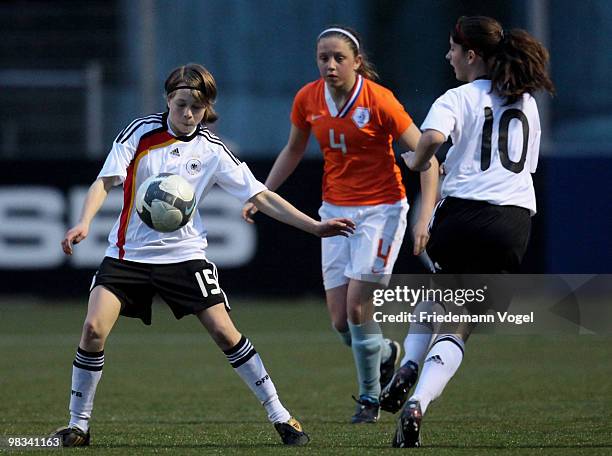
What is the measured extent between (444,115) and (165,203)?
1.35 meters

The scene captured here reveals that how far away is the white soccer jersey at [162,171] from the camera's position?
6.03 meters

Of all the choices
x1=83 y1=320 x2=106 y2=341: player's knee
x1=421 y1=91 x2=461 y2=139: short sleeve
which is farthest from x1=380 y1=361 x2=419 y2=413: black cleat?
x1=83 y1=320 x2=106 y2=341: player's knee

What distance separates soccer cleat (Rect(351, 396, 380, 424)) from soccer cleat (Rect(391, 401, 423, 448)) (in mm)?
1623

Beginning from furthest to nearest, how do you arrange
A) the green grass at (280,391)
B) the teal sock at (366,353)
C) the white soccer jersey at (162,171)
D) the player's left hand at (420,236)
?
the teal sock at (366,353) → the player's left hand at (420,236) → the green grass at (280,391) → the white soccer jersey at (162,171)

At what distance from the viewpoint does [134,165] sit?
20.0 ft

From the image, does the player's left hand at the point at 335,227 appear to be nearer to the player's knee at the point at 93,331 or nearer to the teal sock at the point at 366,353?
the player's knee at the point at 93,331

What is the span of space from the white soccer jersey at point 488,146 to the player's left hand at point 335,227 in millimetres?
486

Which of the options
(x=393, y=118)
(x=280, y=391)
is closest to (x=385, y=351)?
(x=280, y=391)

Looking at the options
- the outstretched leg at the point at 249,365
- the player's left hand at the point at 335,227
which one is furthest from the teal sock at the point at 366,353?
the player's left hand at the point at 335,227

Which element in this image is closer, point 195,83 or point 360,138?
point 195,83

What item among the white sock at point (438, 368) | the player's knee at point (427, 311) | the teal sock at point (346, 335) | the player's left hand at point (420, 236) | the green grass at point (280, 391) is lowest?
the green grass at point (280, 391)

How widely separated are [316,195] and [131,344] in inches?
142

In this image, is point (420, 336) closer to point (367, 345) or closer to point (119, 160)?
point (367, 345)

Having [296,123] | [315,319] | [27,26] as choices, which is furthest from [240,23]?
[296,123]
